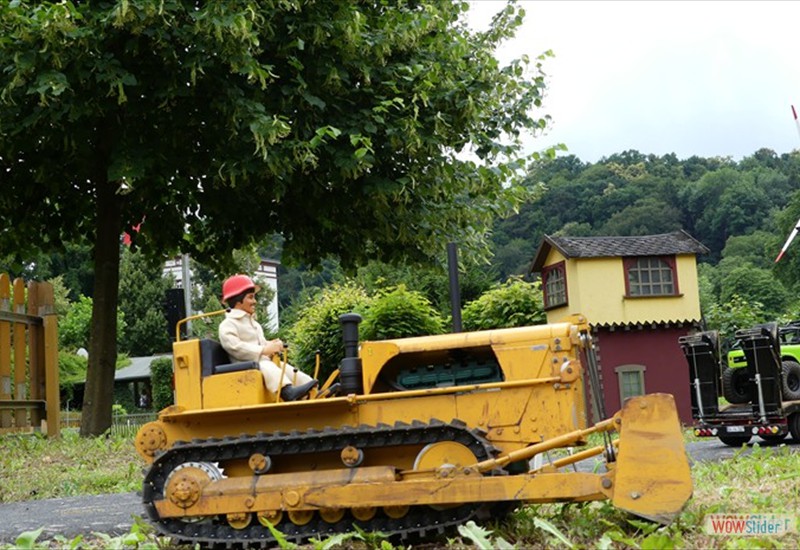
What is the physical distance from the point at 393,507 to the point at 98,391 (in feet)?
30.5

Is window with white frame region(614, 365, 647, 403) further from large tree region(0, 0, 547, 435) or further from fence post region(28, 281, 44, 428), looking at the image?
fence post region(28, 281, 44, 428)

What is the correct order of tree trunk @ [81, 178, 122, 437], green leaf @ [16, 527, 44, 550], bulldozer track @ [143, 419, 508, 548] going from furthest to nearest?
tree trunk @ [81, 178, 122, 437], bulldozer track @ [143, 419, 508, 548], green leaf @ [16, 527, 44, 550]

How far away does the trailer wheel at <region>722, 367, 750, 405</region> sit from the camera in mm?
18797

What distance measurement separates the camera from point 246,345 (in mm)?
7867

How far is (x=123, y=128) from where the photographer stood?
552 inches

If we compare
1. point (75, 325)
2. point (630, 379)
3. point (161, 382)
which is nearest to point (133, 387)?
point (75, 325)

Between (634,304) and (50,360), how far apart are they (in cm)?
1794

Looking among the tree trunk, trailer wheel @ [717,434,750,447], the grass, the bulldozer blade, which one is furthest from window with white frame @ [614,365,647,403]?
the bulldozer blade

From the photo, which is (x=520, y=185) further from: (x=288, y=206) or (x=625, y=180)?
(x=625, y=180)

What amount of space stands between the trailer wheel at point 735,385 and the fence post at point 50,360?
11.2m

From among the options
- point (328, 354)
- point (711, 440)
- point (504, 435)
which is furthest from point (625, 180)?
point (504, 435)

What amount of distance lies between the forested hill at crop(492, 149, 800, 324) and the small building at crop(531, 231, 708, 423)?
44984 mm

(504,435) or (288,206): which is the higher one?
(288,206)

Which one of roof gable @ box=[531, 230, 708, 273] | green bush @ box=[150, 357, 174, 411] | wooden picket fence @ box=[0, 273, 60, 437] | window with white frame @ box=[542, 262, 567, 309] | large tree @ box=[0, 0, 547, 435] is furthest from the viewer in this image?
green bush @ box=[150, 357, 174, 411]
